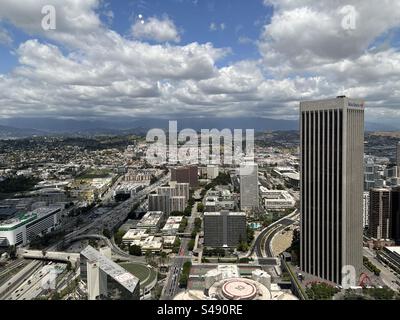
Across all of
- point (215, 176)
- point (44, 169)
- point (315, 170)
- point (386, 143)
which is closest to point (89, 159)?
point (44, 169)

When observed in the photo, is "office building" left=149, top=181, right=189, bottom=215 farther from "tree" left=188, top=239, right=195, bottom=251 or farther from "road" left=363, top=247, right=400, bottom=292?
"road" left=363, top=247, right=400, bottom=292

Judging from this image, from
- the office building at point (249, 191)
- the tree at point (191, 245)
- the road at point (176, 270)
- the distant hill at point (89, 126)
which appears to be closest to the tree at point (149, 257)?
the road at point (176, 270)

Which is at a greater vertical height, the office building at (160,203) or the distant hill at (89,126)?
the distant hill at (89,126)

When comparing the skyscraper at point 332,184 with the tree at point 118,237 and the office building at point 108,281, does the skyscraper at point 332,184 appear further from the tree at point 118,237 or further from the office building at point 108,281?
the tree at point 118,237

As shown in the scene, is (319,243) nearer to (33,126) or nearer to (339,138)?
(339,138)

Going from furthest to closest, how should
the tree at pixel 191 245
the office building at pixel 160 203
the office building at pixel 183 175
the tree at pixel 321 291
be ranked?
the office building at pixel 183 175
the office building at pixel 160 203
the tree at pixel 191 245
the tree at pixel 321 291

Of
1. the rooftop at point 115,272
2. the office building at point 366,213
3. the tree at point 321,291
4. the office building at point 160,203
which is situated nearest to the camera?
the tree at point 321,291
